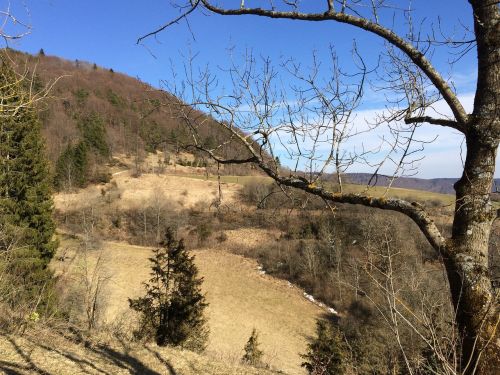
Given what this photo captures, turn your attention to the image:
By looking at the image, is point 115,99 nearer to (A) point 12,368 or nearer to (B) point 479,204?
(A) point 12,368

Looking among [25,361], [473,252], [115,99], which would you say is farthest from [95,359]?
[115,99]

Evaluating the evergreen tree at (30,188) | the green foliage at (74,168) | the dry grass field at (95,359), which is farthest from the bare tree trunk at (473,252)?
the green foliage at (74,168)

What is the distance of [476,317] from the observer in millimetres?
2578

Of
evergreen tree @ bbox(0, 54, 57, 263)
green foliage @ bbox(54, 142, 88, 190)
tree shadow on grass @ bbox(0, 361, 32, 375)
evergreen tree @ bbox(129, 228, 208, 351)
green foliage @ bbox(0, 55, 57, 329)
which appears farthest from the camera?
green foliage @ bbox(54, 142, 88, 190)

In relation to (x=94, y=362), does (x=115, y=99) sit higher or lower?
higher

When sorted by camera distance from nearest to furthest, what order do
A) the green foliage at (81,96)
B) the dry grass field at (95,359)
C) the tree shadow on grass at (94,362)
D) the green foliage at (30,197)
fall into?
the tree shadow on grass at (94,362) < the dry grass field at (95,359) < the green foliage at (30,197) < the green foliage at (81,96)

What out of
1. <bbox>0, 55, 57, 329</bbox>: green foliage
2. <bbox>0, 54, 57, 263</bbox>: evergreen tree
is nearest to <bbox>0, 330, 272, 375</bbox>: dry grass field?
<bbox>0, 55, 57, 329</bbox>: green foliage

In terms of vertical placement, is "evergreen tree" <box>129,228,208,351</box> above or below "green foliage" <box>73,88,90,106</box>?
below

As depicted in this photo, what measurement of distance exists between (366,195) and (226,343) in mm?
23396

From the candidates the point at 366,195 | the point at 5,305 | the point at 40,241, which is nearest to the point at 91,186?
the point at 40,241

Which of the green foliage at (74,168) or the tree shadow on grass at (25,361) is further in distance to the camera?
the green foliage at (74,168)

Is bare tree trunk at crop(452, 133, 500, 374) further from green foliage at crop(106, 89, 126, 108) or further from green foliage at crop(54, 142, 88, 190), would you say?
green foliage at crop(106, 89, 126, 108)

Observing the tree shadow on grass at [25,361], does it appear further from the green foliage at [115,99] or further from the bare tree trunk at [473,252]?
the green foliage at [115,99]

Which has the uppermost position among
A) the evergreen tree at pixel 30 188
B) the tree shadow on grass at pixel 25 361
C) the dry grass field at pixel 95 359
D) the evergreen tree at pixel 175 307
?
the evergreen tree at pixel 30 188
